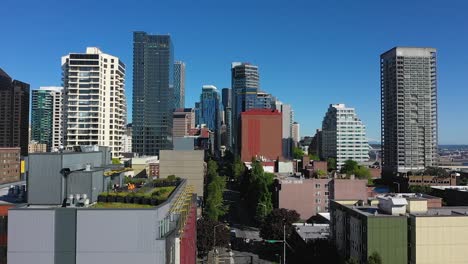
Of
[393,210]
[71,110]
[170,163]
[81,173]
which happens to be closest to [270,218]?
[393,210]

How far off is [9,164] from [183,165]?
39808 millimetres

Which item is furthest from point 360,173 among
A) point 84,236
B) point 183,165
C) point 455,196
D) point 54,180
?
point 84,236

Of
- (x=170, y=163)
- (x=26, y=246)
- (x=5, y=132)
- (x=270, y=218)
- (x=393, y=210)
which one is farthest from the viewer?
(x=5, y=132)

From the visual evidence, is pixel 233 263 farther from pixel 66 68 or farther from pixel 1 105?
pixel 1 105

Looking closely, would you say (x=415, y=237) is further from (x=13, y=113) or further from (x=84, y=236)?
(x=13, y=113)

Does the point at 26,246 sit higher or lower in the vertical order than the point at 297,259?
higher

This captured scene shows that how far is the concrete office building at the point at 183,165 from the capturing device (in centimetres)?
10438

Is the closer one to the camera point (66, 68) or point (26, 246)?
point (26, 246)

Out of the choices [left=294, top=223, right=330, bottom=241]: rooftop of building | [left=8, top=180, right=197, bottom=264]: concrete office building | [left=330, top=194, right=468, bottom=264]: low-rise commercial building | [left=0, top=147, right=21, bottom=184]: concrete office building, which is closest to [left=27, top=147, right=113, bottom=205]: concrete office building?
[left=8, top=180, right=197, bottom=264]: concrete office building

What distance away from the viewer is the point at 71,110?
4897 inches

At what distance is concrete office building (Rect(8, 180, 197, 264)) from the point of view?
66.9 feet

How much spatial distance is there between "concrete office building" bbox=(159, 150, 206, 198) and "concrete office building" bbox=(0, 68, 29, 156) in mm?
95071

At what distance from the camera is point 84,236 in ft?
67.2

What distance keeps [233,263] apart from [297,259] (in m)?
10.8
